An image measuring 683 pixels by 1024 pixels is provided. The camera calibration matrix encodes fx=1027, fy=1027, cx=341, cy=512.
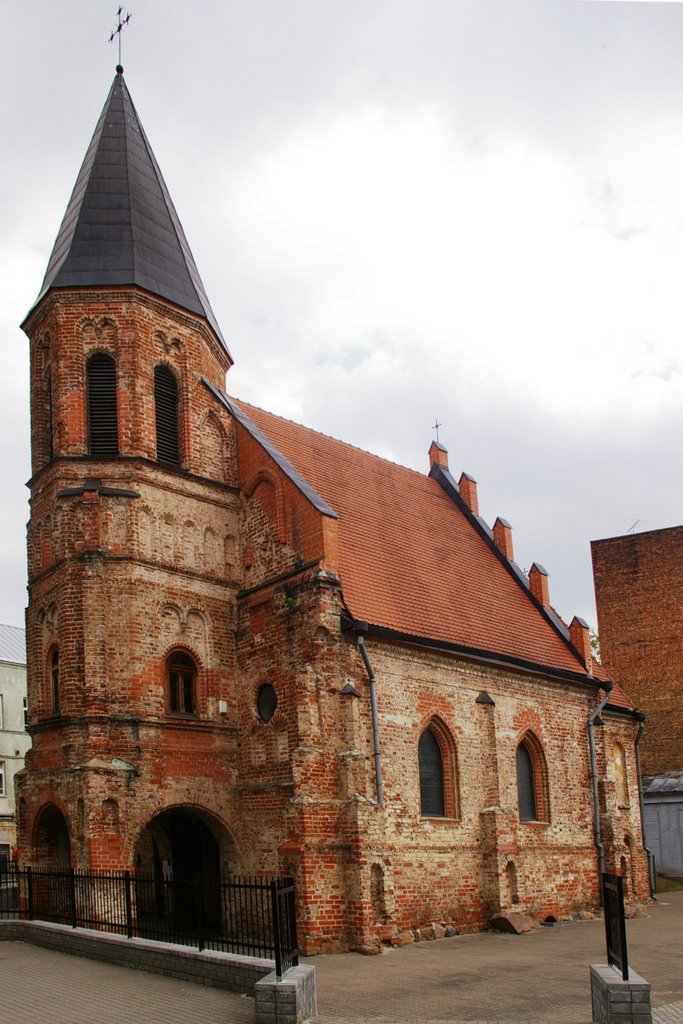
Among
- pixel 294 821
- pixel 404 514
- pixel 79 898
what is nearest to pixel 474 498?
pixel 404 514

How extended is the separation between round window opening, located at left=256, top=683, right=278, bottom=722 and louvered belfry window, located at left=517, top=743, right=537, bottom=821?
6705 mm

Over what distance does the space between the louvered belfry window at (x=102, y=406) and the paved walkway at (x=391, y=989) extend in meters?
8.79

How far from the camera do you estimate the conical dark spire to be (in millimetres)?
20359

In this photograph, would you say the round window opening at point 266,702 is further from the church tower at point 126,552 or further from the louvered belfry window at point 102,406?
the louvered belfry window at point 102,406

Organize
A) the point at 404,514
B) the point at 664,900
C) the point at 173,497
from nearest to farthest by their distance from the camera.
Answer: the point at 173,497 → the point at 404,514 → the point at 664,900

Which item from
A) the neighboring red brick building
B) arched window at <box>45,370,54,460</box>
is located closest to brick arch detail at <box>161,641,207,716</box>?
arched window at <box>45,370,54,460</box>

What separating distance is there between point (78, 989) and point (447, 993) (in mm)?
4490

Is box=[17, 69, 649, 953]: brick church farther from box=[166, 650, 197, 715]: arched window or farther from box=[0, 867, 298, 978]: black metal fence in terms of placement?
box=[0, 867, 298, 978]: black metal fence

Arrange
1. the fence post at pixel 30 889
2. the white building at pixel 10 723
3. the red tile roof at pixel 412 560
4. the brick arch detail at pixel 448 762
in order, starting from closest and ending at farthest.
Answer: the fence post at pixel 30 889
the brick arch detail at pixel 448 762
the red tile roof at pixel 412 560
the white building at pixel 10 723

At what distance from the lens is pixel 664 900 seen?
93.7 feet

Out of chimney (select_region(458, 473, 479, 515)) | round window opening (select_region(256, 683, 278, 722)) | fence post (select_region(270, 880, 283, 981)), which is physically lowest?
fence post (select_region(270, 880, 283, 981))

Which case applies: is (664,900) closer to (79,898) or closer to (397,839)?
(397,839)

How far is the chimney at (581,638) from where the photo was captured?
26.0 meters

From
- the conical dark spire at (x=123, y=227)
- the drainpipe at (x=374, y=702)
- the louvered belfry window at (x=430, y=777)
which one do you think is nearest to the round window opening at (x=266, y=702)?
the drainpipe at (x=374, y=702)
